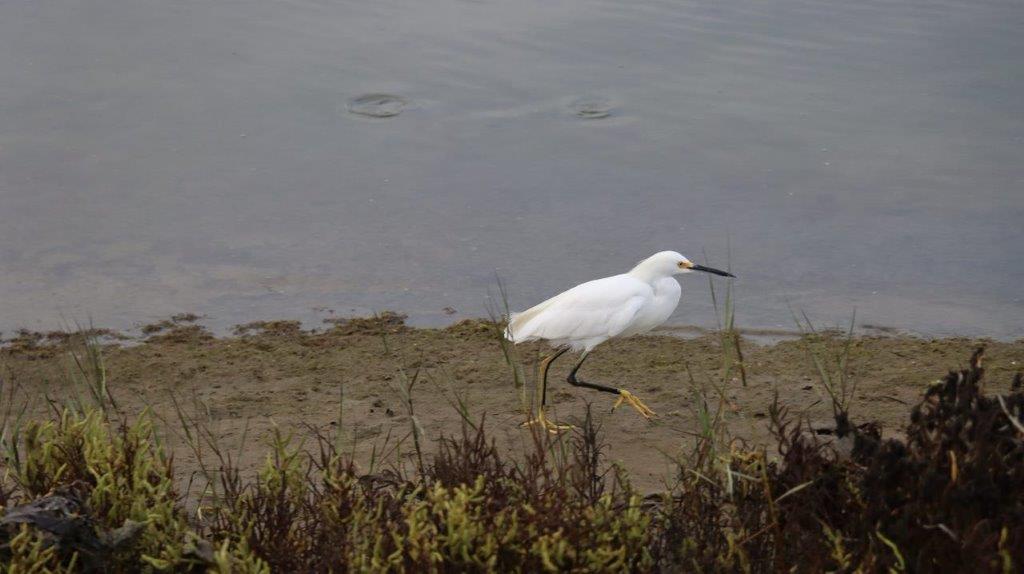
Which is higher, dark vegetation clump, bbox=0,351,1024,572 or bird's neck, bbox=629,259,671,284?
dark vegetation clump, bbox=0,351,1024,572

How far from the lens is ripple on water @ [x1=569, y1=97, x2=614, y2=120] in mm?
9742

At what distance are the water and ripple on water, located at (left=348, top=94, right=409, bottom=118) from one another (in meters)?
0.03

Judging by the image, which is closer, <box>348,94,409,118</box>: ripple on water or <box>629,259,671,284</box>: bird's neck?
<box>629,259,671,284</box>: bird's neck

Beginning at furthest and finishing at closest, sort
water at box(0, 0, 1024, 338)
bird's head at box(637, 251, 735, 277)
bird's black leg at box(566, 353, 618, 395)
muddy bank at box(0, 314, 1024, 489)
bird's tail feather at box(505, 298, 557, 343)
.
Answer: water at box(0, 0, 1024, 338), bird's head at box(637, 251, 735, 277), bird's tail feather at box(505, 298, 557, 343), bird's black leg at box(566, 353, 618, 395), muddy bank at box(0, 314, 1024, 489)

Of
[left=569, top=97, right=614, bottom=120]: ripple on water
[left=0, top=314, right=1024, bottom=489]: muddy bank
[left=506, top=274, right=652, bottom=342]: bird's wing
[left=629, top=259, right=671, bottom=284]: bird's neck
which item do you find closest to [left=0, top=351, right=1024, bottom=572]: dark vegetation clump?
[left=0, top=314, right=1024, bottom=489]: muddy bank

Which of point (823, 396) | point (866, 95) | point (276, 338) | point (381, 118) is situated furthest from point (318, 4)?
point (823, 396)

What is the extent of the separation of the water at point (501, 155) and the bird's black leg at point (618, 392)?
3.40 feet

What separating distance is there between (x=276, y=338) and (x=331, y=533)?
3210 millimetres

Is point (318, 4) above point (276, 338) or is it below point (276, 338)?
above

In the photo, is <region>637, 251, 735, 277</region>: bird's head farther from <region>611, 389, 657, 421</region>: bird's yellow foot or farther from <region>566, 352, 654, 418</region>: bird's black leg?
<region>611, 389, 657, 421</region>: bird's yellow foot

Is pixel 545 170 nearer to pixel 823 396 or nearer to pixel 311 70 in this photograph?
pixel 311 70

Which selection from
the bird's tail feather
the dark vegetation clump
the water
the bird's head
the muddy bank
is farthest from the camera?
the water

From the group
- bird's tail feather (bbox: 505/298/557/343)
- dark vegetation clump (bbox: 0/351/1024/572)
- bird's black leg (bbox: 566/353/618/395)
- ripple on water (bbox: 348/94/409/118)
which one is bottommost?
bird's black leg (bbox: 566/353/618/395)

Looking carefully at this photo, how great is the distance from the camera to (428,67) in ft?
34.4
